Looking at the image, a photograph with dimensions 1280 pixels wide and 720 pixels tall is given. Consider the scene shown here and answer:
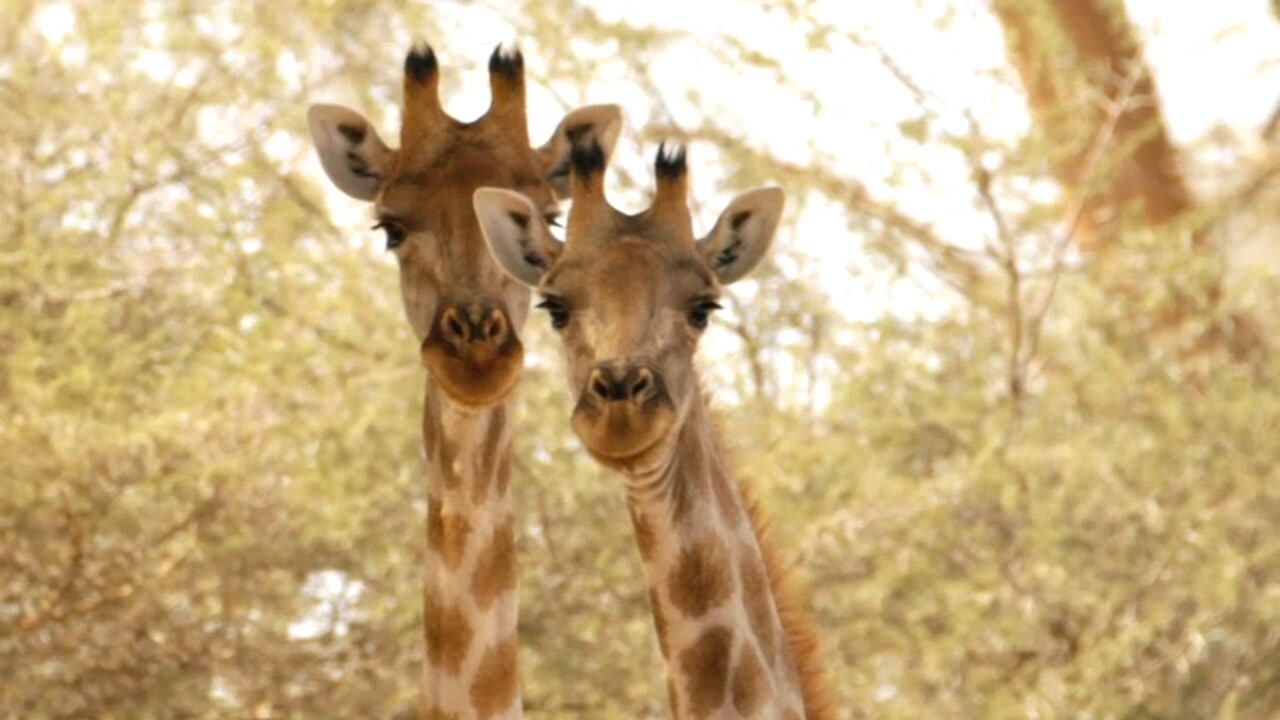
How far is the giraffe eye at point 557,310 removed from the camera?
528 cm

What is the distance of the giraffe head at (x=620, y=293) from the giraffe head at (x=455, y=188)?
98 mm

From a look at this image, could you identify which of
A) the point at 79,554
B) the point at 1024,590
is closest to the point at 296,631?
the point at 79,554

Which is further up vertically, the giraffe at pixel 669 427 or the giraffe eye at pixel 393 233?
the giraffe eye at pixel 393 233

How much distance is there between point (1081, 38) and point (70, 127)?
6.20 metres

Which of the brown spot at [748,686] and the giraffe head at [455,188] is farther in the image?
the giraffe head at [455,188]

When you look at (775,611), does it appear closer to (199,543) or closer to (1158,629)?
(199,543)

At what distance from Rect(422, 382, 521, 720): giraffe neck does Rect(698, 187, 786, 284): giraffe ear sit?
0.59m

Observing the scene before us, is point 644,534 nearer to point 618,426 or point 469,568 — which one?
point 618,426

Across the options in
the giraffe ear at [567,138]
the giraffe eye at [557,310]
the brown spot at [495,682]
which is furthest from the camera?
the giraffe ear at [567,138]

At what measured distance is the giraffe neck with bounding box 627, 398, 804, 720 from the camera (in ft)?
16.7

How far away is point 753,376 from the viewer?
1026cm

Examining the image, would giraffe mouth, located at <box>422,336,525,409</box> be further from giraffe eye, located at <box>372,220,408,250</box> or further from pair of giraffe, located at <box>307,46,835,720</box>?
giraffe eye, located at <box>372,220,408,250</box>

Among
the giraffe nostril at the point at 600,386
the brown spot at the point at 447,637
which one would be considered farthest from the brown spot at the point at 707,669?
the brown spot at the point at 447,637

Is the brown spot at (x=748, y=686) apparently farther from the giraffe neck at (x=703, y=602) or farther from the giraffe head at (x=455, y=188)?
the giraffe head at (x=455, y=188)
